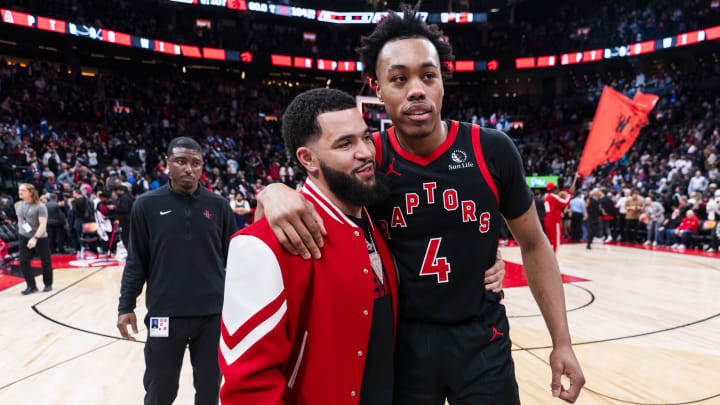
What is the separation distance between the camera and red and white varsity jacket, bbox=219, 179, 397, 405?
45.7 inches

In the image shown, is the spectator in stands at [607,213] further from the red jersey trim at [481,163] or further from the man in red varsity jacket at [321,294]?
the man in red varsity jacket at [321,294]

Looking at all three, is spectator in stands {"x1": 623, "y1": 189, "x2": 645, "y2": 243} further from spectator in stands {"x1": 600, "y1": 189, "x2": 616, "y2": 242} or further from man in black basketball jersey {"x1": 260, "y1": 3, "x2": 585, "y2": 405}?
man in black basketball jersey {"x1": 260, "y1": 3, "x2": 585, "y2": 405}

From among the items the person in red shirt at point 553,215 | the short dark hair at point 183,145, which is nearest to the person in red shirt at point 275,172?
the person in red shirt at point 553,215

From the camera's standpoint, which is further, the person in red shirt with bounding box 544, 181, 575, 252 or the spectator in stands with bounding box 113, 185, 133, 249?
the spectator in stands with bounding box 113, 185, 133, 249

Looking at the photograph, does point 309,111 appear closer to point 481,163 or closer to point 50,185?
point 481,163

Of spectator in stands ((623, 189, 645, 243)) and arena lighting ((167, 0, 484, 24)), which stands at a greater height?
arena lighting ((167, 0, 484, 24))

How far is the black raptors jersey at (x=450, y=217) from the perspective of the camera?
1616 millimetres

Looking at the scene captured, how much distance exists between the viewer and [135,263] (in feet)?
9.05

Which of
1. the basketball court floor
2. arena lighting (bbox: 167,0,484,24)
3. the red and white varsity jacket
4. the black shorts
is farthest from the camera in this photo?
arena lighting (bbox: 167,0,484,24)

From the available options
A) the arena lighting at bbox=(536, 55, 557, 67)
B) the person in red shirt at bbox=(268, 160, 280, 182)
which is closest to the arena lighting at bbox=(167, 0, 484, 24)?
the arena lighting at bbox=(536, 55, 557, 67)

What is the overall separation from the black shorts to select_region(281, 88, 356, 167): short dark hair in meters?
0.81

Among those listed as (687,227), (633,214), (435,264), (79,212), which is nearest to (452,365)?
(435,264)

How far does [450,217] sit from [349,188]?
471 mm

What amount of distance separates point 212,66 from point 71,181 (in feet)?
52.0
